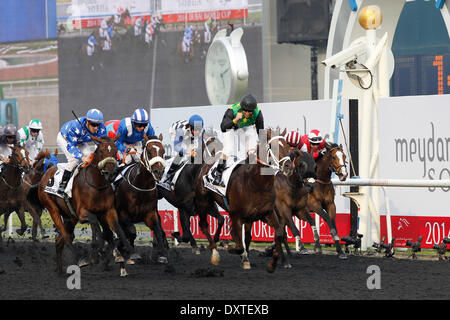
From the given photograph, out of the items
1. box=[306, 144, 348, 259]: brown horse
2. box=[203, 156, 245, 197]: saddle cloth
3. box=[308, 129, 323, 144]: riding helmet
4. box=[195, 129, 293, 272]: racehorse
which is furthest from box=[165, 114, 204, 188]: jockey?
box=[195, 129, 293, 272]: racehorse

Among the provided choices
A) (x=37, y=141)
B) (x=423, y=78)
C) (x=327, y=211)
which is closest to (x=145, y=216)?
(x=327, y=211)

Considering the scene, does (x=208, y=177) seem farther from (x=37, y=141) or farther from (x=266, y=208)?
(x=37, y=141)

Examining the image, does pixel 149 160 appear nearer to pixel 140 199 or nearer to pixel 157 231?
pixel 140 199

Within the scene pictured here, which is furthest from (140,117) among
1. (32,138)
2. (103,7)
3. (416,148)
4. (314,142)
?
(103,7)

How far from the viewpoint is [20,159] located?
15688 millimetres

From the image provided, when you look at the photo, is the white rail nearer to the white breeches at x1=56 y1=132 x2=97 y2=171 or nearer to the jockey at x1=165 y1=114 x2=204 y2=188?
the jockey at x1=165 y1=114 x2=204 y2=188

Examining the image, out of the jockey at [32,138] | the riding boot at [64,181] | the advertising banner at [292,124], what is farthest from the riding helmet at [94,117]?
the jockey at [32,138]

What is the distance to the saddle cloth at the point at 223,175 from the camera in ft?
38.1

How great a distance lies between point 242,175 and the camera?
1134 centimetres

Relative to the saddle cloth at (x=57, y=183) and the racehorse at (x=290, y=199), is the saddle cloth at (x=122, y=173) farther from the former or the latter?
the racehorse at (x=290, y=199)

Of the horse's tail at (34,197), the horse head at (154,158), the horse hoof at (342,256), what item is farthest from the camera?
the horse hoof at (342,256)

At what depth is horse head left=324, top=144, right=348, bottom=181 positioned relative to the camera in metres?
13.4

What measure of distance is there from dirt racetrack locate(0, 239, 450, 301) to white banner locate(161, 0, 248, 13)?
2996cm

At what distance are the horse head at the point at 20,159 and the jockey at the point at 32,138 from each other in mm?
1166
